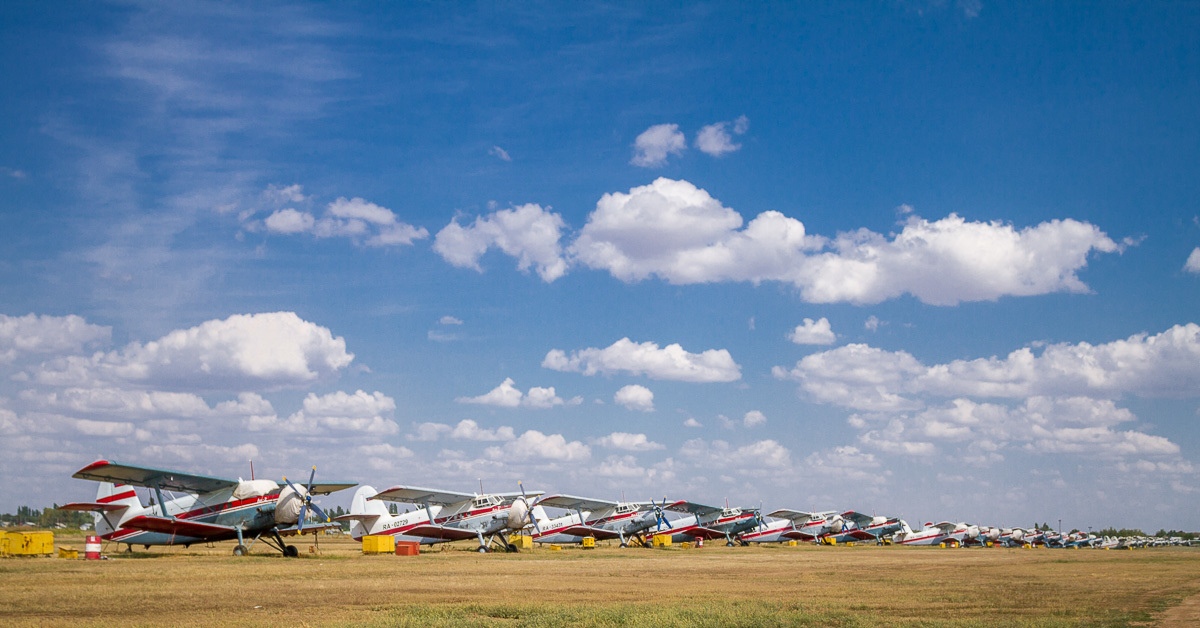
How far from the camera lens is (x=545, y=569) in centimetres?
3169

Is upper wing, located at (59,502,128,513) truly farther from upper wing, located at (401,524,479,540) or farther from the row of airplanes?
upper wing, located at (401,524,479,540)

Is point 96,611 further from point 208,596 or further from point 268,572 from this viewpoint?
point 268,572

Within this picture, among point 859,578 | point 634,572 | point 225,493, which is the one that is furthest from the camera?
point 225,493

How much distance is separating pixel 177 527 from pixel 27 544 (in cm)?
656

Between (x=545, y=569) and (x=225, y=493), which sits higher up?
(x=225, y=493)

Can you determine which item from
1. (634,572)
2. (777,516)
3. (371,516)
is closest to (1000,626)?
(634,572)

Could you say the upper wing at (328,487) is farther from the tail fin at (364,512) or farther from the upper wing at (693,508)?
the upper wing at (693,508)

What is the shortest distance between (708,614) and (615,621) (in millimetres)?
2193

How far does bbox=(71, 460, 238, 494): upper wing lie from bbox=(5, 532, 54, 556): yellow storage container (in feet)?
18.5

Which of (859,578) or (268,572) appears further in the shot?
(859,578)

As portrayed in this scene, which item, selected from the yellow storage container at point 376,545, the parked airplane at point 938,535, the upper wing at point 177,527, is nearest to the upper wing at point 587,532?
the yellow storage container at point 376,545

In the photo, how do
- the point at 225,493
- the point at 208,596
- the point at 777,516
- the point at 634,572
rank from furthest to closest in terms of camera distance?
the point at 777,516 → the point at 225,493 → the point at 634,572 → the point at 208,596

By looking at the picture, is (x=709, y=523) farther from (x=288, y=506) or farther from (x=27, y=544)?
(x=27, y=544)

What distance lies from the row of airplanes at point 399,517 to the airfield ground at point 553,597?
7.16 metres
